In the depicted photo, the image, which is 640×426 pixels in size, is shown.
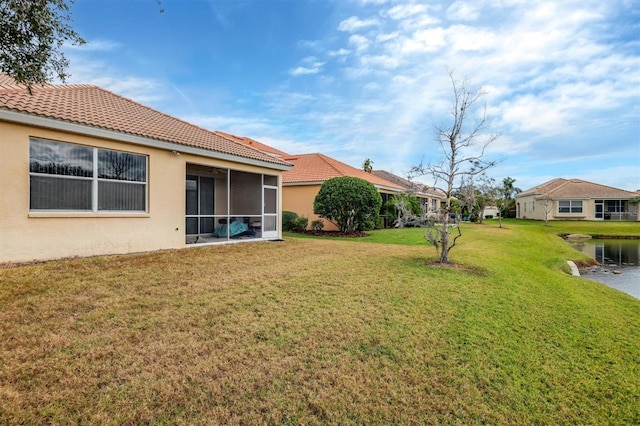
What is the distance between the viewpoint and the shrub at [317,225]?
20797 millimetres

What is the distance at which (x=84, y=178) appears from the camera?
8.98 metres

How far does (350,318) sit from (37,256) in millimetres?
7882

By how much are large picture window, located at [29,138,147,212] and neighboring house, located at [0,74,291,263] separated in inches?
0.9

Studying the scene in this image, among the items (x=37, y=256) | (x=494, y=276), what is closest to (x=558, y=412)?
(x=494, y=276)

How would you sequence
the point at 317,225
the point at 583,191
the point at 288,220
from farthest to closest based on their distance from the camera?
the point at 583,191 → the point at 288,220 → the point at 317,225

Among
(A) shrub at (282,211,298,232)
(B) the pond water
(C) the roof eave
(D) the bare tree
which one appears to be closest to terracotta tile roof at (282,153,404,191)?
(A) shrub at (282,211,298,232)

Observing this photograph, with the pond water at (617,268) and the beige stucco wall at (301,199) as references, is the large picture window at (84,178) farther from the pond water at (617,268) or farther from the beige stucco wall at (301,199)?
the pond water at (617,268)

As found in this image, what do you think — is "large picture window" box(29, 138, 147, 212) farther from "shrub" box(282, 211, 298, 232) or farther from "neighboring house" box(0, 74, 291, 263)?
"shrub" box(282, 211, 298, 232)

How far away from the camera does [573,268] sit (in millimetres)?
14039

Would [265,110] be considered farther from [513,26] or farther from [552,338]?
[552,338]

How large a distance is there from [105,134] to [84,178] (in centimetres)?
135

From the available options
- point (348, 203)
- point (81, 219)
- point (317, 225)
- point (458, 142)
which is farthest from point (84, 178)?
point (317, 225)

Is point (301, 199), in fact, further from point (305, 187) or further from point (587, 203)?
point (587, 203)

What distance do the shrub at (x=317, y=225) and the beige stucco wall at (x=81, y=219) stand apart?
377 inches
